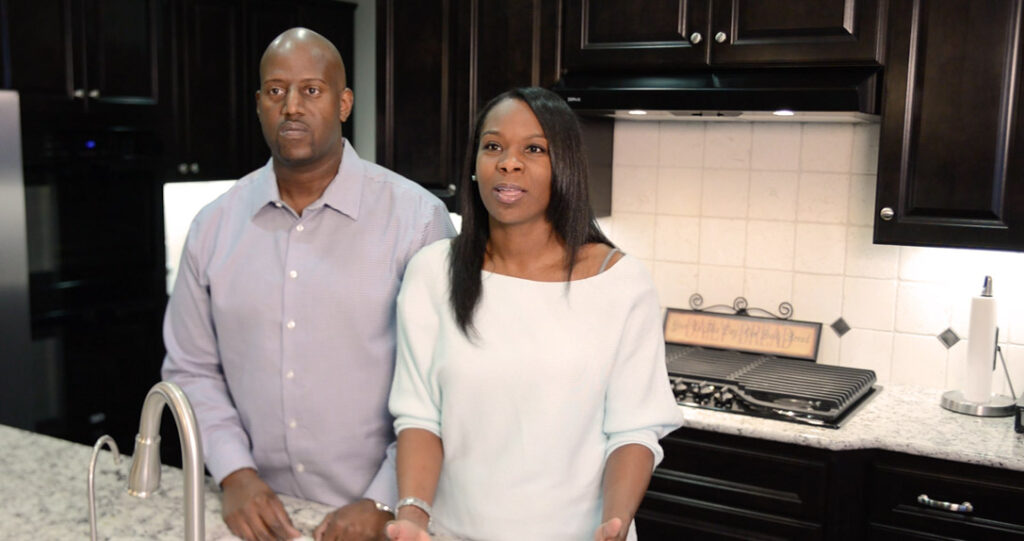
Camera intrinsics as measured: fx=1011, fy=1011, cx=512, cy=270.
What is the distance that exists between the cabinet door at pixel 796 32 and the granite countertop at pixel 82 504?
67.4 inches

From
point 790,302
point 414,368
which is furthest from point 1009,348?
point 414,368

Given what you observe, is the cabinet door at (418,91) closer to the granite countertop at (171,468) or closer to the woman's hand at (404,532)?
the granite countertop at (171,468)

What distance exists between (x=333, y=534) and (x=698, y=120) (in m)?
2.02

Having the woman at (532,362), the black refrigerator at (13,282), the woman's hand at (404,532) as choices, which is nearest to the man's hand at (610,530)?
the woman at (532,362)

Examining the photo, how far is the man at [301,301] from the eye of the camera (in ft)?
5.38

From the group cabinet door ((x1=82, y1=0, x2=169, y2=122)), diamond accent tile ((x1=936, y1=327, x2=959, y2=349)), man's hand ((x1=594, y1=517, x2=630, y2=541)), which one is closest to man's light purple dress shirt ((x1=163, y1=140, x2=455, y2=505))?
man's hand ((x1=594, y1=517, x2=630, y2=541))

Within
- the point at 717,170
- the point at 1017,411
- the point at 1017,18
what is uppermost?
the point at 1017,18

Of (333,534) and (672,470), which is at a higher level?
(333,534)

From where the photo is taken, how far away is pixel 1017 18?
94.0 inches

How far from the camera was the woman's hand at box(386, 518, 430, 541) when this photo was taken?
134 centimetres

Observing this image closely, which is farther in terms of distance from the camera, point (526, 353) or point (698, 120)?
point (698, 120)

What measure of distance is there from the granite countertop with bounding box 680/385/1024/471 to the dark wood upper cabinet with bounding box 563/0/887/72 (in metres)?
0.91

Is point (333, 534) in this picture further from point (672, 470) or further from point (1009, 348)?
point (1009, 348)

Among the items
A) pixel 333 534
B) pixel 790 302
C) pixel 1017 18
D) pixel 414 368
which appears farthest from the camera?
pixel 790 302
